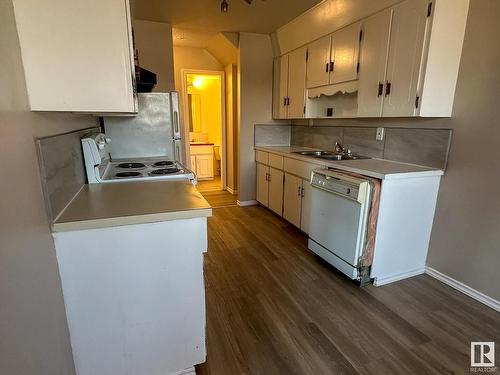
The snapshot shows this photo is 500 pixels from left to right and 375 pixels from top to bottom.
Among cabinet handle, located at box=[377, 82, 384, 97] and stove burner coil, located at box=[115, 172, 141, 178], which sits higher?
cabinet handle, located at box=[377, 82, 384, 97]

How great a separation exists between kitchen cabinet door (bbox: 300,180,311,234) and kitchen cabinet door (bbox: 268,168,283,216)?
484mm

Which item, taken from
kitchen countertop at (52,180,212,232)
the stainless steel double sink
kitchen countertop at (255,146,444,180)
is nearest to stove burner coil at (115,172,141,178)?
kitchen countertop at (52,180,212,232)

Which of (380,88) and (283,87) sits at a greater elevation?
(283,87)

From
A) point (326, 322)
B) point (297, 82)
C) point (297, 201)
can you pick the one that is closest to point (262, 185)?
point (297, 201)

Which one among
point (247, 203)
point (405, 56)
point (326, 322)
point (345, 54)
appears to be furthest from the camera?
point (247, 203)

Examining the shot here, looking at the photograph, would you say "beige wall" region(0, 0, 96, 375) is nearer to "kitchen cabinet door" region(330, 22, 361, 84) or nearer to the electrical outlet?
"kitchen cabinet door" region(330, 22, 361, 84)

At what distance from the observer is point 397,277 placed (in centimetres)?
222

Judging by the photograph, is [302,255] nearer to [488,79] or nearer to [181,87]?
[488,79]

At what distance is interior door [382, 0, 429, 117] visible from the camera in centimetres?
190

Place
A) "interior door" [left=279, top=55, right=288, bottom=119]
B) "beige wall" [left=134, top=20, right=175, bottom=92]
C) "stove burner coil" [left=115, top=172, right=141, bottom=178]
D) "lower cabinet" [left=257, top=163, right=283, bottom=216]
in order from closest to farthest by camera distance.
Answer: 1. "stove burner coil" [left=115, top=172, right=141, bottom=178]
2. "beige wall" [left=134, top=20, right=175, bottom=92]
3. "lower cabinet" [left=257, top=163, right=283, bottom=216]
4. "interior door" [left=279, top=55, right=288, bottom=119]

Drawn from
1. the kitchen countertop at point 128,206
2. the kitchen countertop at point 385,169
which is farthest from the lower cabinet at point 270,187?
the kitchen countertop at point 128,206

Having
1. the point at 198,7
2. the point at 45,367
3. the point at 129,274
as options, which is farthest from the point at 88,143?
the point at 198,7

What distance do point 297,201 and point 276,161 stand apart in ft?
2.11

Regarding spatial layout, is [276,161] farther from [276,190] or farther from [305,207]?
[305,207]
